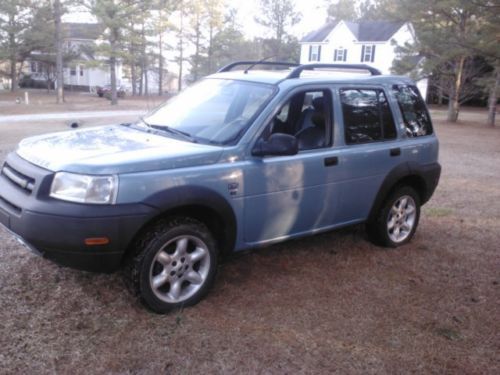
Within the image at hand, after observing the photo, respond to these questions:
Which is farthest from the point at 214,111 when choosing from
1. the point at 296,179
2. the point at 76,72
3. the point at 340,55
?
the point at 76,72

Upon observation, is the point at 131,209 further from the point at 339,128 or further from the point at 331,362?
the point at 339,128

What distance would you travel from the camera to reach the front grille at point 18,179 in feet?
11.2

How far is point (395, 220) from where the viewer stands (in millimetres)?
5426

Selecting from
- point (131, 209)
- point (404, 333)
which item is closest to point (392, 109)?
point (404, 333)

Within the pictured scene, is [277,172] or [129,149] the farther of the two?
[277,172]

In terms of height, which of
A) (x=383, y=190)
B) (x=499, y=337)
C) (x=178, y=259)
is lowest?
(x=499, y=337)

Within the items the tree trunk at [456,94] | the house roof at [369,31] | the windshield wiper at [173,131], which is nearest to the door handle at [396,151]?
the windshield wiper at [173,131]

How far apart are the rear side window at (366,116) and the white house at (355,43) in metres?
41.6

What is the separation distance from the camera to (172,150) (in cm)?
369

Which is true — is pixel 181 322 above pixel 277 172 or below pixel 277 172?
below

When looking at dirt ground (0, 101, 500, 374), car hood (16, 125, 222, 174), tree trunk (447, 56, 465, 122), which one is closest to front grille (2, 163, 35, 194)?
car hood (16, 125, 222, 174)

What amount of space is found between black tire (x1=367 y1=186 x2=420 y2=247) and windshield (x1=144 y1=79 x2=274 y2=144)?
76.7 inches

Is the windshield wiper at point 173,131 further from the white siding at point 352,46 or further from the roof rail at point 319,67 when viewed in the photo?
the white siding at point 352,46

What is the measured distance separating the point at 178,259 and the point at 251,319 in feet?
2.37
